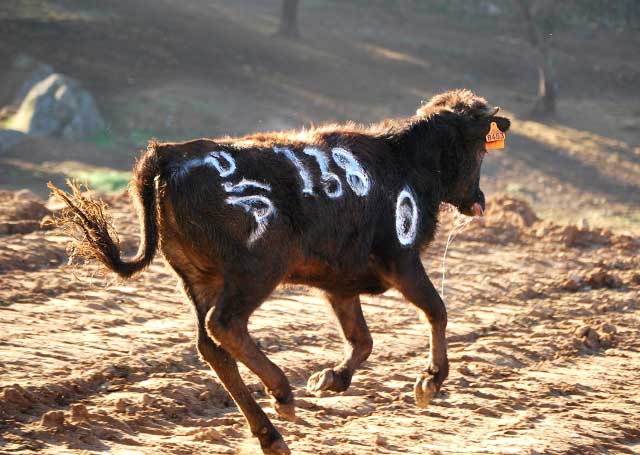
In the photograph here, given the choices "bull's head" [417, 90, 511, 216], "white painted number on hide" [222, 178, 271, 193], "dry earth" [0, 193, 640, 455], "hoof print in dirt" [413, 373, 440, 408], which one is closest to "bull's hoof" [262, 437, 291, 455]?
"dry earth" [0, 193, 640, 455]

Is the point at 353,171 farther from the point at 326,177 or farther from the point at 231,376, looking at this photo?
the point at 231,376

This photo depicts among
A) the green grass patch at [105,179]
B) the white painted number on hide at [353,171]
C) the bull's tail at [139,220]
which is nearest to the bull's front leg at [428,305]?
the white painted number on hide at [353,171]

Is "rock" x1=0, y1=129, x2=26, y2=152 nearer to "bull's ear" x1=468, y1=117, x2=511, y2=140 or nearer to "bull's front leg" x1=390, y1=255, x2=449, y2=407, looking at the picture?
"bull's ear" x1=468, y1=117, x2=511, y2=140

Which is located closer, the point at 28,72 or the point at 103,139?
the point at 103,139

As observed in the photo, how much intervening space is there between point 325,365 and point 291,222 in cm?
204

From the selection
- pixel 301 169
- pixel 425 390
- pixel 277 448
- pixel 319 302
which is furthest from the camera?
pixel 319 302

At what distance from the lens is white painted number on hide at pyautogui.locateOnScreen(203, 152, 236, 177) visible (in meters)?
5.32

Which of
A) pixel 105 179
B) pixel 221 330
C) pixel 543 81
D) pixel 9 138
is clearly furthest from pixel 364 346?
pixel 543 81

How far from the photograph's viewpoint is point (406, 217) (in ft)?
20.4

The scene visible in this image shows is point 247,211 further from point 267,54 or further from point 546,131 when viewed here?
point 267,54

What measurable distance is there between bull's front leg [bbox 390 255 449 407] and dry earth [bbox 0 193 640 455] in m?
A: 0.38

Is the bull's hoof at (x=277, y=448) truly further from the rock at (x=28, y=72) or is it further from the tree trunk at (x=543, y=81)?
the tree trunk at (x=543, y=81)

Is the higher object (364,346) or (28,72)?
(28,72)

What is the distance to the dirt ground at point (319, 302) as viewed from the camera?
5.91 m
